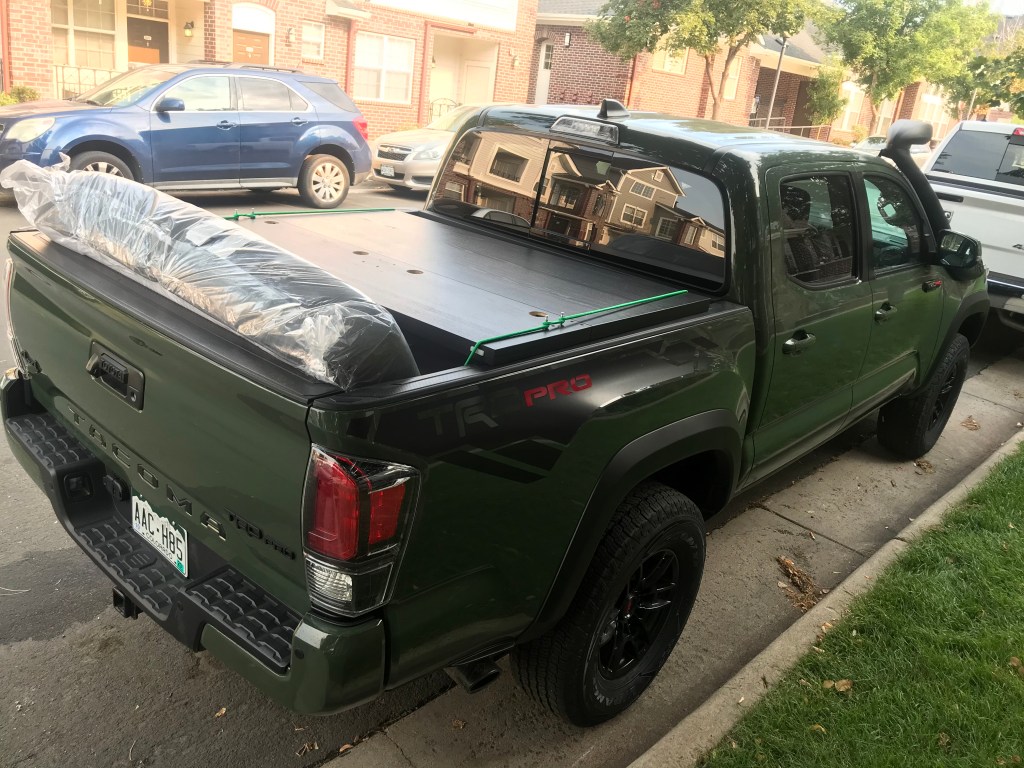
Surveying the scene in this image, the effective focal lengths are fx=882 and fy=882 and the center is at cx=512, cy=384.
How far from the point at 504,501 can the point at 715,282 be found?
1409 millimetres

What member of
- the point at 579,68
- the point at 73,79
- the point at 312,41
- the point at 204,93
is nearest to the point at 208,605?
the point at 204,93

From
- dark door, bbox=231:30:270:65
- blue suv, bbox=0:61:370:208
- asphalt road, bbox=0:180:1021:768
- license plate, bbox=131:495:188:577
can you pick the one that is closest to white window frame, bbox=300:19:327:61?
dark door, bbox=231:30:270:65

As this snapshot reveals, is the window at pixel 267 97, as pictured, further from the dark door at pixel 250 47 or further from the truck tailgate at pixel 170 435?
the truck tailgate at pixel 170 435

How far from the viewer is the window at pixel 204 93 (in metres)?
10.7

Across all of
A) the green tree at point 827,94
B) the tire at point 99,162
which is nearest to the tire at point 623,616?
the tire at point 99,162

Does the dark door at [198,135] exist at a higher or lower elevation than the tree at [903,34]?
lower

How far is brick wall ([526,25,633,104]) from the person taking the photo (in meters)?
25.0

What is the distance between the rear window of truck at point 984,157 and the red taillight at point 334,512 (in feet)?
27.3

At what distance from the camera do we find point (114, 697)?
2941mm

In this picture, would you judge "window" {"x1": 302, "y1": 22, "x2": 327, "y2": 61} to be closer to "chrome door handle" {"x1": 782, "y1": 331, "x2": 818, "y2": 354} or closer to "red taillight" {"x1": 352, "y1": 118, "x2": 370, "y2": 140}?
"red taillight" {"x1": 352, "y1": 118, "x2": 370, "y2": 140}

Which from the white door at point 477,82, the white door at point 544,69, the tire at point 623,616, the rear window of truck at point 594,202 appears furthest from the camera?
the white door at point 544,69

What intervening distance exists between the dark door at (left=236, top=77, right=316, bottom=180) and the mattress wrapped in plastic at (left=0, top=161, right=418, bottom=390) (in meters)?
8.98

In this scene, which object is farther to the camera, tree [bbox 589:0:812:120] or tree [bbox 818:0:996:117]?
tree [bbox 818:0:996:117]

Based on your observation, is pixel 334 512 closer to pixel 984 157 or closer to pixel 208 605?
pixel 208 605
